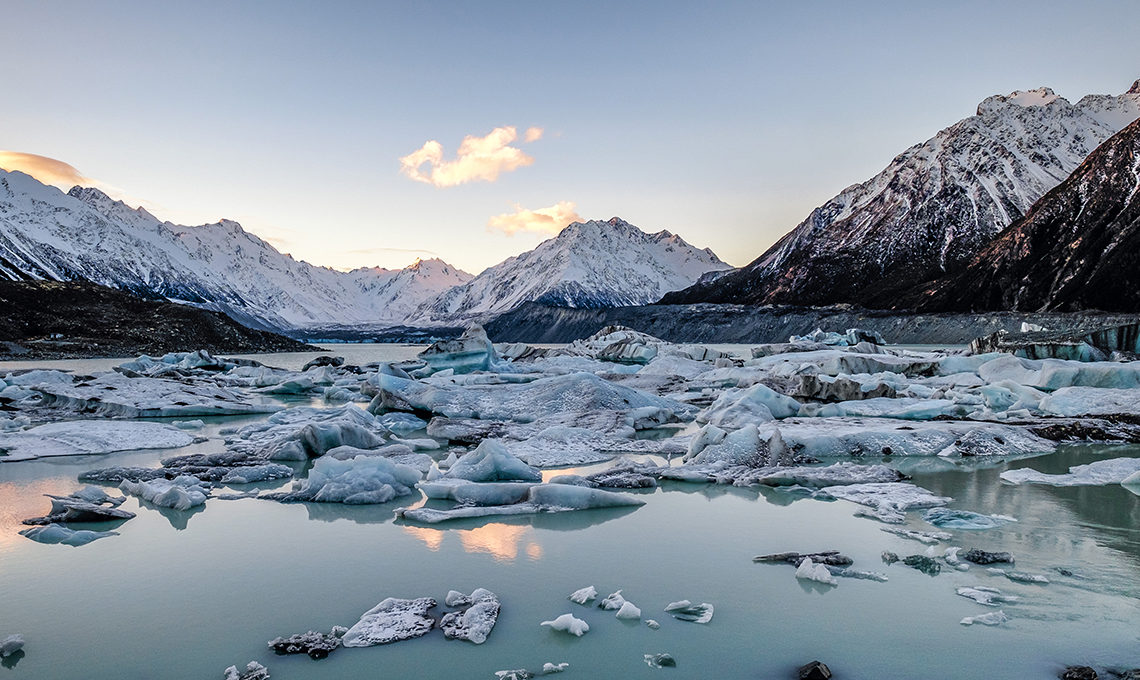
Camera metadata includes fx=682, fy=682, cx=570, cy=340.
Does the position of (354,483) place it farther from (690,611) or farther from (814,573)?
(814,573)

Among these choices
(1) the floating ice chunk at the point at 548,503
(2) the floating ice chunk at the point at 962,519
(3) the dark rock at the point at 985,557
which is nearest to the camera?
(3) the dark rock at the point at 985,557

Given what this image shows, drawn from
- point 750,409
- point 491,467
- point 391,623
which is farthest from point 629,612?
point 750,409

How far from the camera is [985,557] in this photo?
514cm

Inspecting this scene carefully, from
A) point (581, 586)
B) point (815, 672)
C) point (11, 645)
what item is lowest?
point (11, 645)

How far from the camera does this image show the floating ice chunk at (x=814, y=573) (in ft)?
15.6

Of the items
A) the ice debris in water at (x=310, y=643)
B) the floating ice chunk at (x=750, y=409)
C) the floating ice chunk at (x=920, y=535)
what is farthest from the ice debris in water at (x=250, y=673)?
the floating ice chunk at (x=750, y=409)

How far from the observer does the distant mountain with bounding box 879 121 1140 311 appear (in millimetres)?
58031

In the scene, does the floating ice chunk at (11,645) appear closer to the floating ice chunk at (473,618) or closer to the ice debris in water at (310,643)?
the ice debris in water at (310,643)

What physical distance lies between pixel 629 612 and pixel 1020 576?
2852mm

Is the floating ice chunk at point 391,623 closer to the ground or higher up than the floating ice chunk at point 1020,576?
closer to the ground

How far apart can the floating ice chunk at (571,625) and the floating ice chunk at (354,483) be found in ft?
12.8

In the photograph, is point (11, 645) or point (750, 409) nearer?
point (11, 645)

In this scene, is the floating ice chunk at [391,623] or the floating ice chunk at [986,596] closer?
the floating ice chunk at [391,623]

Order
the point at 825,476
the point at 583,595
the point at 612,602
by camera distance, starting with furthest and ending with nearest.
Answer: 1. the point at 825,476
2. the point at 583,595
3. the point at 612,602
